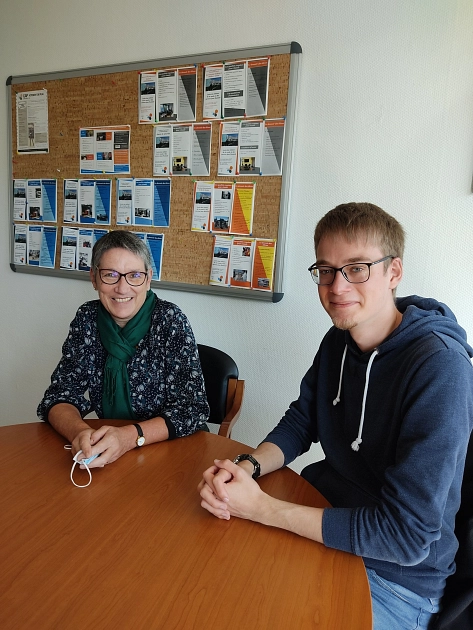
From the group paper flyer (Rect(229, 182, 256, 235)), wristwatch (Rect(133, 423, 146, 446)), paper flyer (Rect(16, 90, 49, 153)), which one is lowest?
wristwatch (Rect(133, 423, 146, 446))

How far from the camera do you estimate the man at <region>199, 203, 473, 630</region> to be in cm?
84

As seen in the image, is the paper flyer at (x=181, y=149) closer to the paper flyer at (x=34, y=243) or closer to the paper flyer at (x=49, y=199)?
the paper flyer at (x=49, y=199)

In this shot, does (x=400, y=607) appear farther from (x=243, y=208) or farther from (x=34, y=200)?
(x=34, y=200)

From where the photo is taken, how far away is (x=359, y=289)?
103cm

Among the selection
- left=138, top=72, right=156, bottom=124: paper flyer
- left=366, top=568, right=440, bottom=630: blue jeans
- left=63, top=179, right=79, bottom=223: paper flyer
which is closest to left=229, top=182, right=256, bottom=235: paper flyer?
left=138, top=72, right=156, bottom=124: paper flyer

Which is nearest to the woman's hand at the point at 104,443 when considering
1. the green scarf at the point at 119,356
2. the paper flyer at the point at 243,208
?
the green scarf at the point at 119,356

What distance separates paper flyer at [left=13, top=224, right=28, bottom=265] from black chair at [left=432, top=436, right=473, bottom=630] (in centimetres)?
258

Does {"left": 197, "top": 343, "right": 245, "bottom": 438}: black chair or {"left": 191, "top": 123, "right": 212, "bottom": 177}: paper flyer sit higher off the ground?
→ {"left": 191, "top": 123, "right": 212, "bottom": 177}: paper flyer

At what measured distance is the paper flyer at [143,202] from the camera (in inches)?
87.6

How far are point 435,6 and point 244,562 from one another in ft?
6.49

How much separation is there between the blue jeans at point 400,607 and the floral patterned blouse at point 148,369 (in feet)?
2.36

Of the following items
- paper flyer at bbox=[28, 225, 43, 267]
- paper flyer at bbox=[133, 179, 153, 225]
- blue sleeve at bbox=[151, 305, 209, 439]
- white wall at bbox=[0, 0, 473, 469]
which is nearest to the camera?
blue sleeve at bbox=[151, 305, 209, 439]

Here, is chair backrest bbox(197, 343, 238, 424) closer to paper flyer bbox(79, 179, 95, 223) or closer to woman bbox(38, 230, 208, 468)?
woman bbox(38, 230, 208, 468)

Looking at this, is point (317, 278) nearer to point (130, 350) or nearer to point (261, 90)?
point (130, 350)
